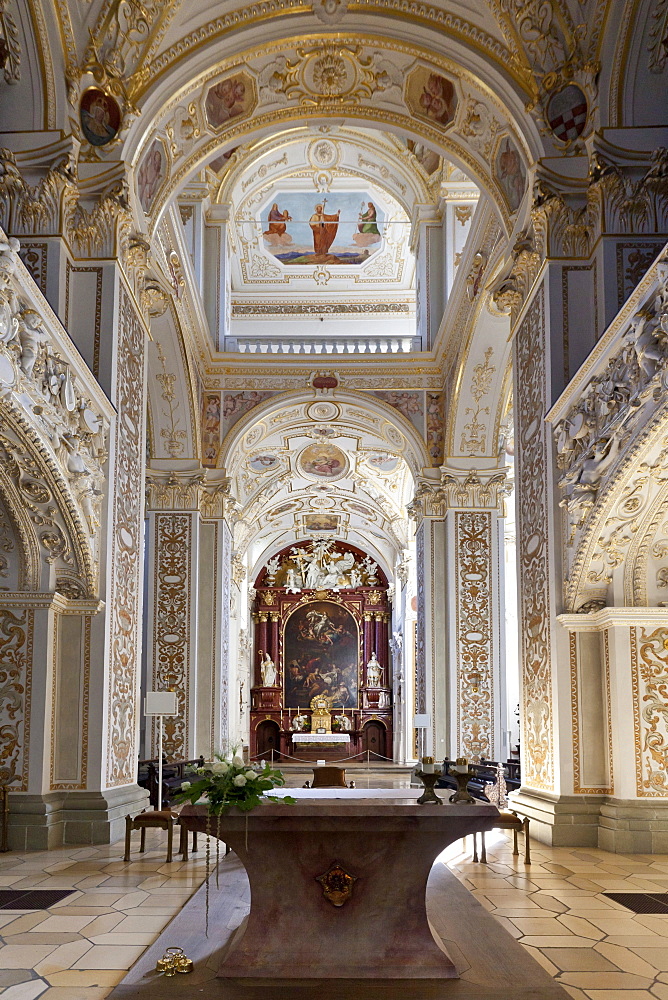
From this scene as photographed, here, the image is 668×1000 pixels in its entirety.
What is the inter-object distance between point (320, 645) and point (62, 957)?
29.0 metres

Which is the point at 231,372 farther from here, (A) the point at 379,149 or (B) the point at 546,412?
(B) the point at 546,412

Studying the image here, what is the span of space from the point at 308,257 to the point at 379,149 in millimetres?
4356

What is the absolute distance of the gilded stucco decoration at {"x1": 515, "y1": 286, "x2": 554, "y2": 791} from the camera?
1019 centimetres

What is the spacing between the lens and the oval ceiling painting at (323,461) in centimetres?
2584

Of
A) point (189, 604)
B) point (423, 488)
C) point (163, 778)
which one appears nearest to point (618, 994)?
point (163, 778)

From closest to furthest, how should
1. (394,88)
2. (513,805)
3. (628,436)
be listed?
(628,436) → (513,805) → (394,88)

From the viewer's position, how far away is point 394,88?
12320 millimetres

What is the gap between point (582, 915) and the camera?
6551mm

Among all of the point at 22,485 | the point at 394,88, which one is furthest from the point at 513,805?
the point at 394,88

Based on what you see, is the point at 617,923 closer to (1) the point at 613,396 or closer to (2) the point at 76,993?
(2) the point at 76,993

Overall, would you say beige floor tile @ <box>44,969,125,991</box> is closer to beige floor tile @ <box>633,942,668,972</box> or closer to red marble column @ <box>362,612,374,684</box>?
beige floor tile @ <box>633,942,668,972</box>

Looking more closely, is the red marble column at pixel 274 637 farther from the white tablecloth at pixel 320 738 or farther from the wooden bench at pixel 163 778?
the wooden bench at pixel 163 778

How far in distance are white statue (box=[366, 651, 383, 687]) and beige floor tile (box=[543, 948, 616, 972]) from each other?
92.1 ft

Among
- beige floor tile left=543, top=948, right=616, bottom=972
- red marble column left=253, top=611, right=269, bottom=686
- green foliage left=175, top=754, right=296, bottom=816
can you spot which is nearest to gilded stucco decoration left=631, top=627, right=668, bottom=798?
beige floor tile left=543, top=948, right=616, bottom=972
